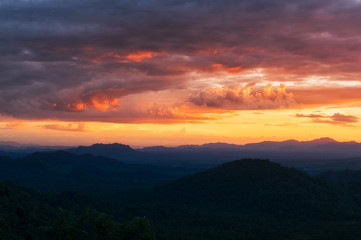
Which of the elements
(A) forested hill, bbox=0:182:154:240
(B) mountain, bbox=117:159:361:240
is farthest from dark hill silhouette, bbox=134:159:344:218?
(A) forested hill, bbox=0:182:154:240

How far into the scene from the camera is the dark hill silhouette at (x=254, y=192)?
4850 inches

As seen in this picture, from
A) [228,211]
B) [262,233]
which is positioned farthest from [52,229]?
[228,211]

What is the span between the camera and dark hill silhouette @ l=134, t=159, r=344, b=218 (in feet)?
404

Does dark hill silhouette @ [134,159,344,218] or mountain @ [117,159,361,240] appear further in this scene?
dark hill silhouette @ [134,159,344,218]

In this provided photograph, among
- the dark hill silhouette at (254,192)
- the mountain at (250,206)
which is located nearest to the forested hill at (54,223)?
the mountain at (250,206)

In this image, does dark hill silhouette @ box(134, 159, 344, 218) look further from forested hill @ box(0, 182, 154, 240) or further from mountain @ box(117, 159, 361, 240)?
forested hill @ box(0, 182, 154, 240)

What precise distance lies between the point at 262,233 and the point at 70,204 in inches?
2071

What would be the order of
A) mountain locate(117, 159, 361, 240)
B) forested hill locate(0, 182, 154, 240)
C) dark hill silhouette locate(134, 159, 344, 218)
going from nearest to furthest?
forested hill locate(0, 182, 154, 240) < mountain locate(117, 159, 361, 240) < dark hill silhouette locate(134, 159, 344, 218)

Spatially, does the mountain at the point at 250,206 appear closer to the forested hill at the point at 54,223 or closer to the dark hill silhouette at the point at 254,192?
the dark hill silhouette at the point at 254,192

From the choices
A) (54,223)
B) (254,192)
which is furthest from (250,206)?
(54,223)

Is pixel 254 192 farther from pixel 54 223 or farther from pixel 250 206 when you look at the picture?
pixel 54 223

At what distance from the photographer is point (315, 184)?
472ft

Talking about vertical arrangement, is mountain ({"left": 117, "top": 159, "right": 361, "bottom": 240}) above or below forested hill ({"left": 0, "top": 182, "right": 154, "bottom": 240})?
below

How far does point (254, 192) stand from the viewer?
140125mm
